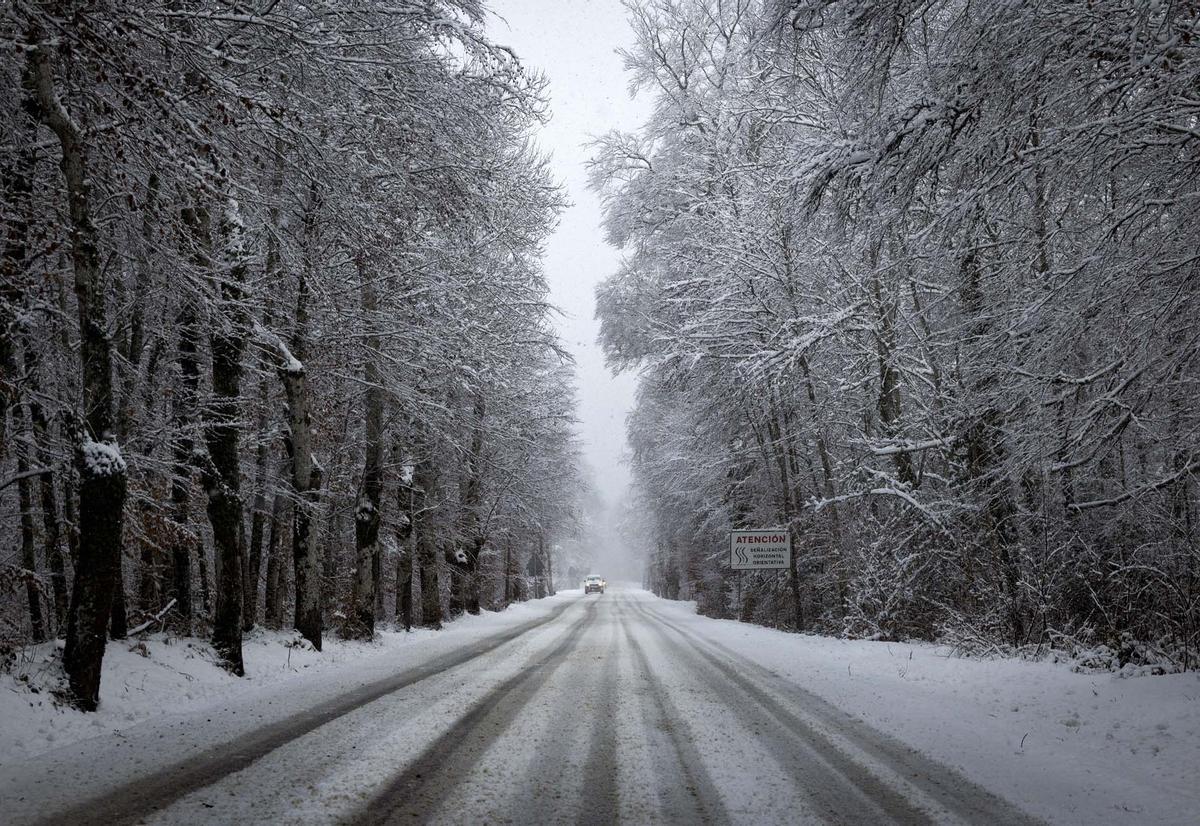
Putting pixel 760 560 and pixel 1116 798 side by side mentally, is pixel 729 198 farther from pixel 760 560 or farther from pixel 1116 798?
pixel 1116 798

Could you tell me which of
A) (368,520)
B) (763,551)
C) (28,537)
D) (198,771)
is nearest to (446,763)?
(198,771)

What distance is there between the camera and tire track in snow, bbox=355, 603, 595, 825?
11.9 feet

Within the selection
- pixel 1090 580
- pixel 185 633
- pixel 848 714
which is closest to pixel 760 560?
pixel 1090 580

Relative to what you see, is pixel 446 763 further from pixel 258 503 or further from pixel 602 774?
pixel 258 503

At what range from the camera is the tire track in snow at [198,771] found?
3.57 meters

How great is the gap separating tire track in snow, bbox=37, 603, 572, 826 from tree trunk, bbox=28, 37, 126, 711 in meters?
1.89

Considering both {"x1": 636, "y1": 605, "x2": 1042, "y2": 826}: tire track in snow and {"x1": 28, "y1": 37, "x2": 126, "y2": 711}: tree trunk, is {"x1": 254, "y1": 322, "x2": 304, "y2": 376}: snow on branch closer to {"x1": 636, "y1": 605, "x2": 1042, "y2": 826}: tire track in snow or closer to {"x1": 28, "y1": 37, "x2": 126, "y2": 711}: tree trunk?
{"x1": 28, "y1": 37, "x2": 126, "y2": 711}: tree trunk

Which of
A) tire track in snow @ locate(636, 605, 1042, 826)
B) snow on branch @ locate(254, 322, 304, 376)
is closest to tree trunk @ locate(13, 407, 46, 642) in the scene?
snow on branch @ locate(254, 322, 304, 376)

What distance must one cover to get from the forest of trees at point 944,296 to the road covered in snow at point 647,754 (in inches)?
86.4

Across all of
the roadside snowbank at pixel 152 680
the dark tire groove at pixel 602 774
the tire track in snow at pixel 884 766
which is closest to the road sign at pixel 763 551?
the roadside snowbank at pixel 152 680

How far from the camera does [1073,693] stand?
656cm

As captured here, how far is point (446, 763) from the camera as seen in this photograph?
4.55 metres

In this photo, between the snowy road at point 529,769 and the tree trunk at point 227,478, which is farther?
the tree trunk at point 227,478

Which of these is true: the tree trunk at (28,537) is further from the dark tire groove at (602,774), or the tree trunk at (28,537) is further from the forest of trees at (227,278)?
the dark tire groove at (602,774)
